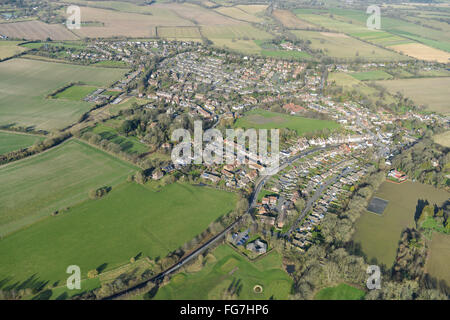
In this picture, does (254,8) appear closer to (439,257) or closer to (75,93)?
(75,93)

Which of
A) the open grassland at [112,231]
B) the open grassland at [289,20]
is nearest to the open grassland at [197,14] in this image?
the open grassland at [289,20]

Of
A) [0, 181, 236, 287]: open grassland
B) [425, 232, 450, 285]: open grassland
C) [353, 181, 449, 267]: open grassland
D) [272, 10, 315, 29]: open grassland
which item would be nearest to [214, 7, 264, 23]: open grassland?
[272, 10, 315, 29]: open grassland

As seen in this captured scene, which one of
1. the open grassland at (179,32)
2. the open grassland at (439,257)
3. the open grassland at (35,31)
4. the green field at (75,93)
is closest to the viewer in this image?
the open grassland at (439,257)

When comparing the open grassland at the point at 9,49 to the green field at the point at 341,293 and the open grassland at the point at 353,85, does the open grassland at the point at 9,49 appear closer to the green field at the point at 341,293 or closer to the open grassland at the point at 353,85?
the open grassland at the point at 353,85

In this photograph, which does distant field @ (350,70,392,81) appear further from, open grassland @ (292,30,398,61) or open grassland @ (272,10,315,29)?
open grassland @ (272,10,315,29)

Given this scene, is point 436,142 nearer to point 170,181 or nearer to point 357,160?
point 357,160

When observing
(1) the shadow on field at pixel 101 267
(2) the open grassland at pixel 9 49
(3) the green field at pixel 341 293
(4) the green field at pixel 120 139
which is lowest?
(3) the green field at pixel 341 293
